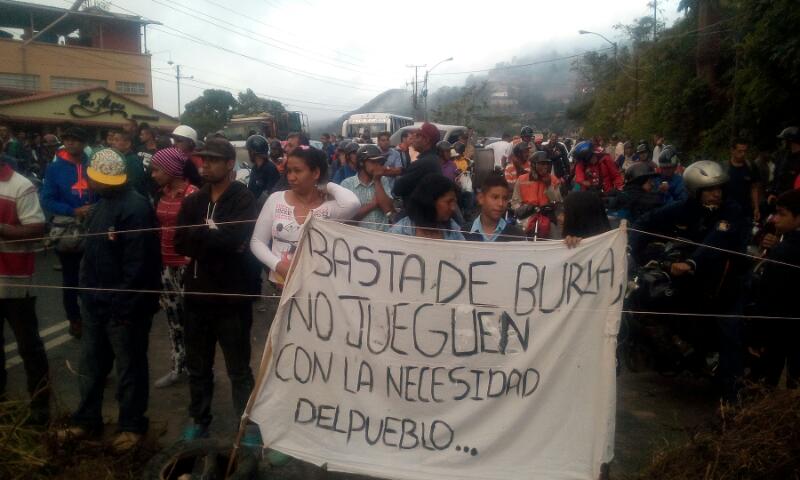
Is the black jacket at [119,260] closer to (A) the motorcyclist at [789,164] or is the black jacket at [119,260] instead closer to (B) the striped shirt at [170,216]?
(B) the striped shirt at [170,216]

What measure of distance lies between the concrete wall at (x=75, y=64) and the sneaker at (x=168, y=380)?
41.4 metres

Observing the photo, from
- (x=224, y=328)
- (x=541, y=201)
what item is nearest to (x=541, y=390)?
(x=224, y=328)

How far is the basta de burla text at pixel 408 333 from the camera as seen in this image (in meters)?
3.67

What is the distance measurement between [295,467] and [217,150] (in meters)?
1.96

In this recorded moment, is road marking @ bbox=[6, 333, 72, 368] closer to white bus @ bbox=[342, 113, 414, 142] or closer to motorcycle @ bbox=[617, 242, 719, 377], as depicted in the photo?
motorcycle @ bbox=[617, 242, 719, 377]

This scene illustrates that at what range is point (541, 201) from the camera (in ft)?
27.3

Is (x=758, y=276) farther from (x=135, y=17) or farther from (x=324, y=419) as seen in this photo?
(x=135, y=17)

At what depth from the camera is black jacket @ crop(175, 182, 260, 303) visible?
14.4 ft

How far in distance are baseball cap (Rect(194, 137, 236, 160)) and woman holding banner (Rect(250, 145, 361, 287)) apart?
363 millimetres

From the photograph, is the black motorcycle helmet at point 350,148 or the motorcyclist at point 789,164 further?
the black motorcycle helmet at point 350,148

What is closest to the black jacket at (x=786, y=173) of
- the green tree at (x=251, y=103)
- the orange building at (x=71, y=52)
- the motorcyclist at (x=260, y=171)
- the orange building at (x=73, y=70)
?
the motorcyclist at (x=260, y=171)

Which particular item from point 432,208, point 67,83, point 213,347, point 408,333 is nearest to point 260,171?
point 213,347

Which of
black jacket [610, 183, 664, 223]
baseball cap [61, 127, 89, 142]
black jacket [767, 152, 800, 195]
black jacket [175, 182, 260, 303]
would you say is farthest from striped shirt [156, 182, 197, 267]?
black jacket [767, 152, 800, 195]

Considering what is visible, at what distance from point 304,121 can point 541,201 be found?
28.6 meters
